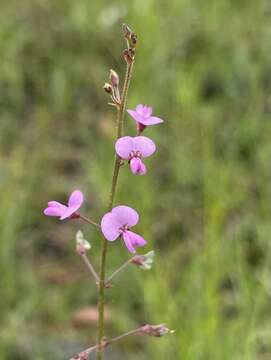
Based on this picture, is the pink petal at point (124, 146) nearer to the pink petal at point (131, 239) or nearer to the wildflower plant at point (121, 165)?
the wildflower plant at point (121, 165)

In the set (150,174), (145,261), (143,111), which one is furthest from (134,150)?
(150,174)

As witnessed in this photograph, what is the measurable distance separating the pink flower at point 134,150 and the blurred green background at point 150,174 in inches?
33.9

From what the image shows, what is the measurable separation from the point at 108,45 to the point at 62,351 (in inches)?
83.8

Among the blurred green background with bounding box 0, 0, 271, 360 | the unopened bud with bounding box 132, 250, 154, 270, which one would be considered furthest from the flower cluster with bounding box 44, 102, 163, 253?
the blurred green background with bounding box 0, 0, 271, 360

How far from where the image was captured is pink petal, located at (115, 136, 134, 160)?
47.9 inches

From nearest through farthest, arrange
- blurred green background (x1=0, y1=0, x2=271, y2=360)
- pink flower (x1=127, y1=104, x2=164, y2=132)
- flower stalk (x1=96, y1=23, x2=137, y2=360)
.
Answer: flower stalk (x1=96, y1=23, x2=137, y2=360)
pink flower (x1=127, y1=104, x2=164, y2=132)
blurred green background (x1=0, y1=0, x2=271, y2=360)

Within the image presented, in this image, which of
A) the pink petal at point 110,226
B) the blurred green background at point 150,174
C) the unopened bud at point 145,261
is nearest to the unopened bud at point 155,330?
the unopened bud at point 145,261

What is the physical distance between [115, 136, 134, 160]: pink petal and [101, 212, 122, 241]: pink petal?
0.10 metres

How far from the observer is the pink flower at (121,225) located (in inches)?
48.5

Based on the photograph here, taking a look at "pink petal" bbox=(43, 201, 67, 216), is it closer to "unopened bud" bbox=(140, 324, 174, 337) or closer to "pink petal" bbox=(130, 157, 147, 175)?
"pink petal" bbox=(130, 157, 147, 175)

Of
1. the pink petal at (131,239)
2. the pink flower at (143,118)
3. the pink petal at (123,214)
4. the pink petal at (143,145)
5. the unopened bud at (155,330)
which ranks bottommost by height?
the unopened bud at (155,330)

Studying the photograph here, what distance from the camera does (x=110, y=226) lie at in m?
1.24

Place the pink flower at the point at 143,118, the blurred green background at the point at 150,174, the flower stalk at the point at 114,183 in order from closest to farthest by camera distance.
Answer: the flower stalk at the point at 114,183 < the pink flower at the point at 143,118 < the blurred green background at the point at 150,174

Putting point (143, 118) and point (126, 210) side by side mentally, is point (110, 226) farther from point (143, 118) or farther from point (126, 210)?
point (143, 118)
